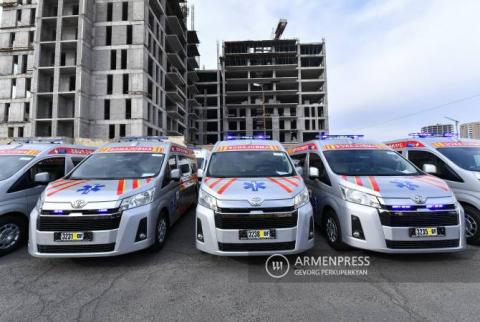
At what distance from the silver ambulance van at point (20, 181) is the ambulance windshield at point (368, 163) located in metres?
5.77

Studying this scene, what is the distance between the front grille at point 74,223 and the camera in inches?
132

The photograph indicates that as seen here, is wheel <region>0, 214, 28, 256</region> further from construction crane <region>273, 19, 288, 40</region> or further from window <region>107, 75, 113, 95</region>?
construction crane <region>273, 19, 288, 40</region>

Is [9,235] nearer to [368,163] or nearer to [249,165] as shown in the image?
[249,165]

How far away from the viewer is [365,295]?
2877mm

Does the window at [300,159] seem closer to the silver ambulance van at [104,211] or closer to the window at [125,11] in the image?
the silver ambulance van at [104,211]

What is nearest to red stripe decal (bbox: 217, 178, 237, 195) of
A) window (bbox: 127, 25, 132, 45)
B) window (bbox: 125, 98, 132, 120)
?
window (bbox: 125, 98, 132, 120)

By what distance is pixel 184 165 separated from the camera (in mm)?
6906

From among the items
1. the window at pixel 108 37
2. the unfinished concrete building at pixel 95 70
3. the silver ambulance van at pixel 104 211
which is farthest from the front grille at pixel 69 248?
the window at pixel 108 37

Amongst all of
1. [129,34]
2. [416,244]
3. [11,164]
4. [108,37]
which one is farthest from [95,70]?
[416,244]

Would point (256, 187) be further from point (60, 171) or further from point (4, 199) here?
point (60, 171)

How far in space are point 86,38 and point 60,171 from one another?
31830 millimetres

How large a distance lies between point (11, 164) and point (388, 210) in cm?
704

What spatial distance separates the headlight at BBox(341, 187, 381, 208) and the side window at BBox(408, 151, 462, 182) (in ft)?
8.30

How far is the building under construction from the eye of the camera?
51688 mm
